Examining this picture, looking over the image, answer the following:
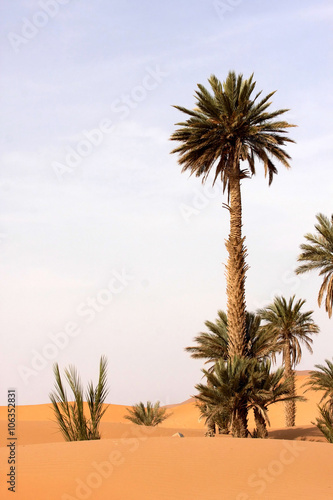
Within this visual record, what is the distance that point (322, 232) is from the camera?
97.1ft

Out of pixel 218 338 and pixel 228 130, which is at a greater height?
pixel 228 130

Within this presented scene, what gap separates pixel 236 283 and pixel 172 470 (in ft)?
45.9

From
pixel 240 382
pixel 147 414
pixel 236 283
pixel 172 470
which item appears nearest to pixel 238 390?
pixel 240 382

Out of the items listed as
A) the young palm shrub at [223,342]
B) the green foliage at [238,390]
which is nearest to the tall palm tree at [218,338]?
the young palm shrub at [223,342]

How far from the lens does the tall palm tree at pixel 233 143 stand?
23406 millimetres

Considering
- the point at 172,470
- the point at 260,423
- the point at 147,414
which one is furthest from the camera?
the point at 147,414

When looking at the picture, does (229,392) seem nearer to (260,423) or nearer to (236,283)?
(260,423)

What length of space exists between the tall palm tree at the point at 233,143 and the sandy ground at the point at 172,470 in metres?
11.1

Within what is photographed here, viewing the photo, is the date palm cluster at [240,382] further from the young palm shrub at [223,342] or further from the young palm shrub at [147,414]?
the young palm shrub at [147,414]

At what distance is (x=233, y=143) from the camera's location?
81.4 ft

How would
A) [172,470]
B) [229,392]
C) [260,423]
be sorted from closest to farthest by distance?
1. [172,470]
2. [229,392]
3. [260,423]

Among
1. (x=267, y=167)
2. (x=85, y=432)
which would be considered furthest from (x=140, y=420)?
(x=85, y=432)

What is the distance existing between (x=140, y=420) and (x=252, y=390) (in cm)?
1855

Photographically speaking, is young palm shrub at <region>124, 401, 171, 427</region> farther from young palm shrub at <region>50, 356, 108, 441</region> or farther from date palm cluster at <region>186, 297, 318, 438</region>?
young palm shrub at <region>50, 356, 108, 441</region>
